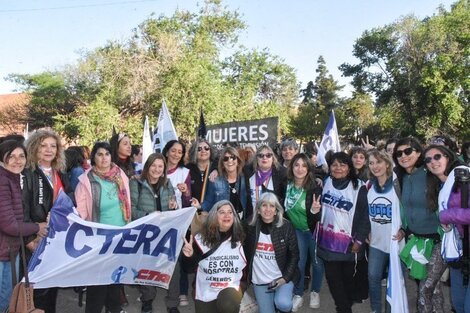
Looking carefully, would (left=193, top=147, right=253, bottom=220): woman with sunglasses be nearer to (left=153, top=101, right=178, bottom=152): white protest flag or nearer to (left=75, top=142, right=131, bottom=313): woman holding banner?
(left=75, top=142, right=131, bottom=313): woman holding banner

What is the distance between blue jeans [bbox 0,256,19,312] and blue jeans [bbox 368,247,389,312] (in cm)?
341

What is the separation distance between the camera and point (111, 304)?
463 cm

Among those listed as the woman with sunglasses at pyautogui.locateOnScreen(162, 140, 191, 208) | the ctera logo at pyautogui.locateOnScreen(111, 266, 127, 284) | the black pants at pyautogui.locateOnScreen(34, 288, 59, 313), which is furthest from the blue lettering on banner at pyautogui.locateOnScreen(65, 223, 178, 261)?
the woman with sunglasses at pyautogui.locateOnScreen(162, 140, 191, 208)

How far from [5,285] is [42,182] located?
933 millimetres

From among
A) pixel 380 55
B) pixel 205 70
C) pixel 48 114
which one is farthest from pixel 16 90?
pixel 380 55

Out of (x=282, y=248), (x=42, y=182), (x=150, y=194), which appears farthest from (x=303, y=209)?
(x=42, y=182)

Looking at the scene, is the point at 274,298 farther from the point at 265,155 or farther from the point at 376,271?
the point at 265,155

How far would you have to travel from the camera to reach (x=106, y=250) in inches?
166

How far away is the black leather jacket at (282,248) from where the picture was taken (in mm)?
4426

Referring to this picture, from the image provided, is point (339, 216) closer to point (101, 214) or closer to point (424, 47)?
point (101, 214)

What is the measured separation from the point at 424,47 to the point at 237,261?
31.7 metres

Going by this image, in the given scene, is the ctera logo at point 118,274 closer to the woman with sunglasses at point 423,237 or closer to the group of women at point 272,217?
the group of women at point 272,217

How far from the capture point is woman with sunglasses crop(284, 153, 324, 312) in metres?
4.86

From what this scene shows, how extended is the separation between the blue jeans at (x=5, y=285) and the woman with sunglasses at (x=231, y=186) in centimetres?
226
